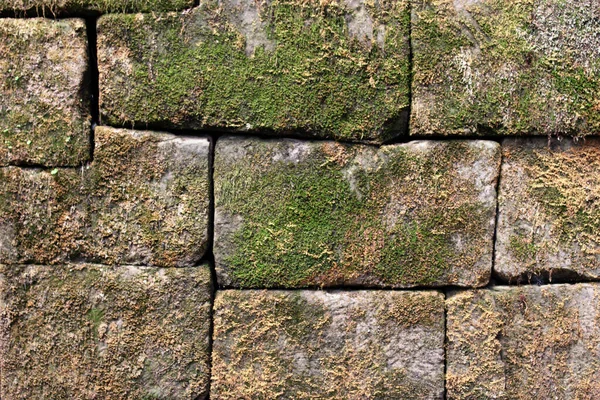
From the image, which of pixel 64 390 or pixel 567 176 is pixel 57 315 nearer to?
pixel 64 390

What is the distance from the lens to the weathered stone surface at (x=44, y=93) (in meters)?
2.21

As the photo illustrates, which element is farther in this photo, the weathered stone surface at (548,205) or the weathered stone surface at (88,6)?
the weathered stone surface at (548,205)

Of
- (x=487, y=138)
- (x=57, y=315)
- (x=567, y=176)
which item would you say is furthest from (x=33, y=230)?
(x=567, y=176)

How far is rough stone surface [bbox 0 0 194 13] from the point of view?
2.20 meters

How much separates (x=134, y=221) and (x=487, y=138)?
5.36 feet

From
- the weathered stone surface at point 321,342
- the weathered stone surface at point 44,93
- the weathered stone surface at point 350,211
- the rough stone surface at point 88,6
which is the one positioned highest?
the rough stone surface at point 88,6

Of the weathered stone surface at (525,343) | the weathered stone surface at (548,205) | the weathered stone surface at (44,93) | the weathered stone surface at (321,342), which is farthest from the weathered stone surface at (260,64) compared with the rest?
the weathered stone surface at (525,343)

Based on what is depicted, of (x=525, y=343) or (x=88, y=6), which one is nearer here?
(x=88, y=6)

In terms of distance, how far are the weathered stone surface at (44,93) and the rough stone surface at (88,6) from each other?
0.05 metres

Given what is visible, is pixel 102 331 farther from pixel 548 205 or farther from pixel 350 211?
pixel 548 205

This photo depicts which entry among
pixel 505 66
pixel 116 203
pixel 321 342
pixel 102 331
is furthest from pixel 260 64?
pixel 102 331

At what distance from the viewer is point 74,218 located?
7.43 feet

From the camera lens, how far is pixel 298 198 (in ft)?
7.43

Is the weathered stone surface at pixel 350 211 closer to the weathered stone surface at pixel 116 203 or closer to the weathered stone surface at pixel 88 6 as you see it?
the weathered stone surface at pixel 116 203
